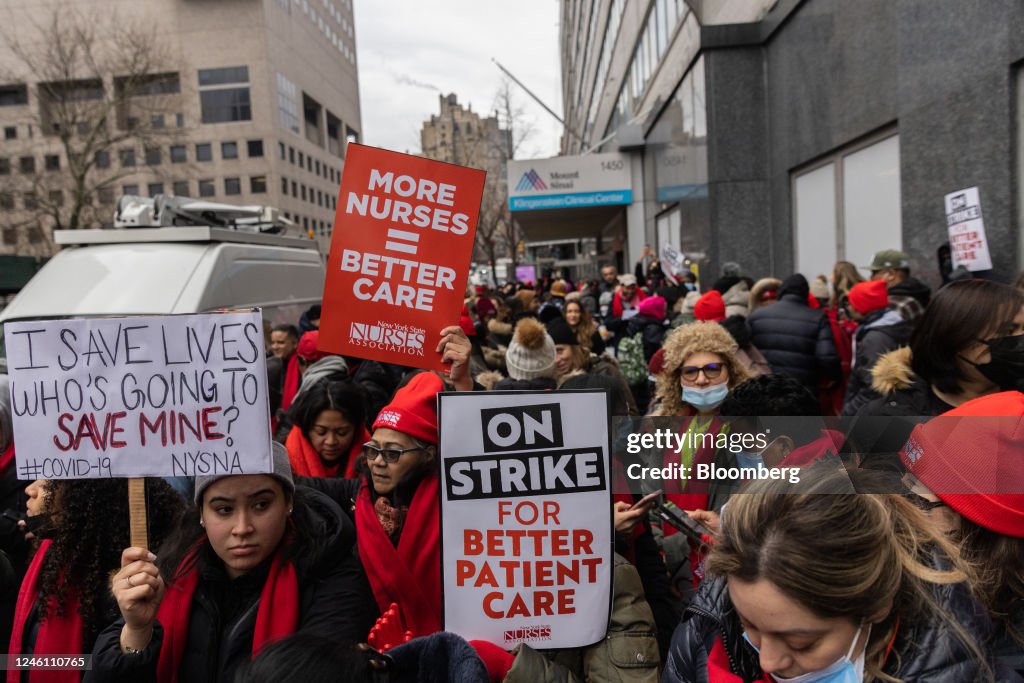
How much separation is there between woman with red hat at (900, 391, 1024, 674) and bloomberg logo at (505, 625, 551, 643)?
1.08m

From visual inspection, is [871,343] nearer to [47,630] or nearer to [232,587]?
[232,587]

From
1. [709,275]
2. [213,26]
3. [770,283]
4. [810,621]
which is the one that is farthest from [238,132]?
[810,621]

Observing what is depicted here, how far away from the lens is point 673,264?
10258 mm

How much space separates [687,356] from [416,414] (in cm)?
152

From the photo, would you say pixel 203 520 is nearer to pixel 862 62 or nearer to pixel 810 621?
pixel 810 621

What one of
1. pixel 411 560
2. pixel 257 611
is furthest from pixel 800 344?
pixel 257 611

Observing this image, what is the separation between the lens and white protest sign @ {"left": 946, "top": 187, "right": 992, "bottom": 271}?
5.24 meters

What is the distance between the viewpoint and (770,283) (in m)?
6.45

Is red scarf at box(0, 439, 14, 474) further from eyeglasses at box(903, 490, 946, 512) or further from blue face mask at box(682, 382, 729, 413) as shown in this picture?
eyeglasses at box(903, 490, 946, 512)

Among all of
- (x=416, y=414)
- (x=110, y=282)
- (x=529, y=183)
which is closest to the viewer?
(x=416, y=414)

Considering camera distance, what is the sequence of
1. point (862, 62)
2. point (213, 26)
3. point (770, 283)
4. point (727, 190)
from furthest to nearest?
point (213, 26), point (727, 190), point (862, 62), point (770, 283)

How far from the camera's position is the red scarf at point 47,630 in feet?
7.56

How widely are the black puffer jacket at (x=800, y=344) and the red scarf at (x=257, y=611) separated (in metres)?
3.95

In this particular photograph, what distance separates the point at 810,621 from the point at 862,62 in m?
7.70
